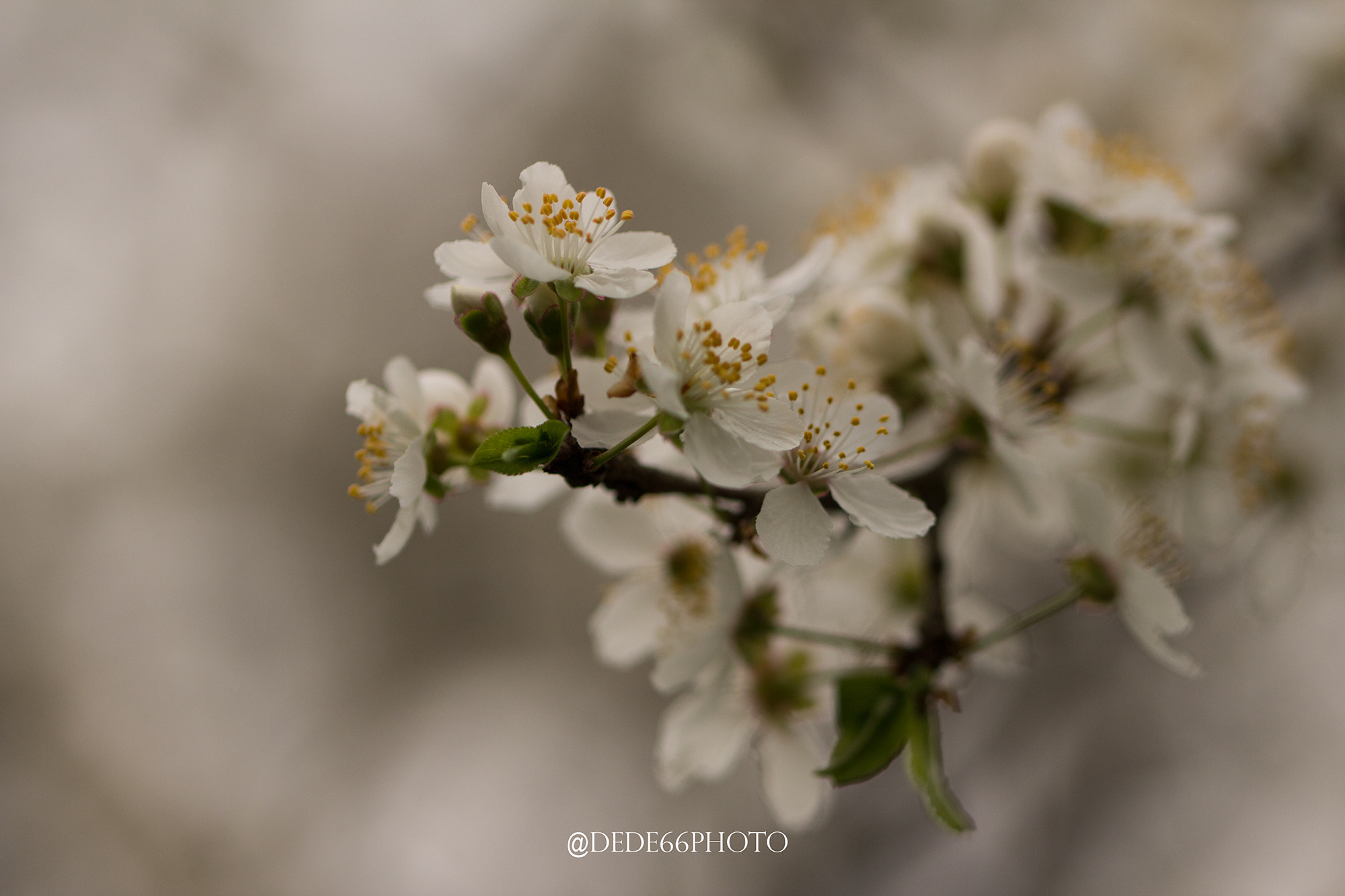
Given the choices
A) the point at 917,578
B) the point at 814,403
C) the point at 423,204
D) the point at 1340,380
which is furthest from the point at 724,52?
the point at 814,403

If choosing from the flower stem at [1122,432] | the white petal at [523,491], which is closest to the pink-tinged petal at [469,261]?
the white petal at [523,491]

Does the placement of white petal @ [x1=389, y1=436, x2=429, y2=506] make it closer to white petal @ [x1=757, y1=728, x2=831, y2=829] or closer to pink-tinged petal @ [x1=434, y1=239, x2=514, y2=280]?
pink-tinged petal @ [x1=434, y1=239, x2=514, y2=280]

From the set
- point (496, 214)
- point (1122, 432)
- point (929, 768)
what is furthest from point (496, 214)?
point (1122, 432)

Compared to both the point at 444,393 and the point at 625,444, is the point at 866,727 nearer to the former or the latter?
the point at 625,444

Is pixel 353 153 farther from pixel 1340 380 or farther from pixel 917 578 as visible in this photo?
pixel 1340 380

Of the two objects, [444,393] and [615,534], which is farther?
[615,534]
